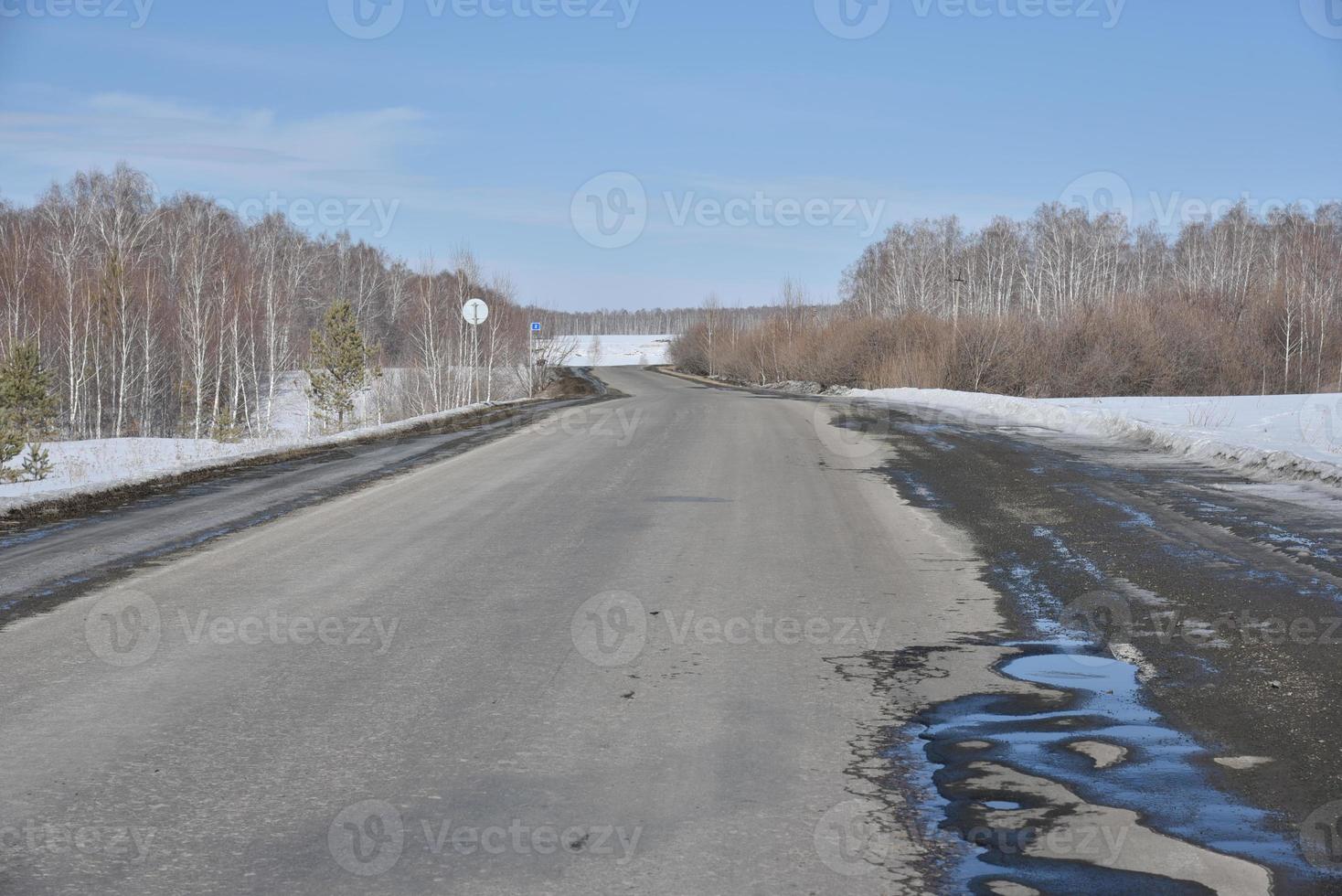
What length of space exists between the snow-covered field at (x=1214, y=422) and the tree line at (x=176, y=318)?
2655cm

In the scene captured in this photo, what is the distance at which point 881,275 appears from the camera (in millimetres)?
100688

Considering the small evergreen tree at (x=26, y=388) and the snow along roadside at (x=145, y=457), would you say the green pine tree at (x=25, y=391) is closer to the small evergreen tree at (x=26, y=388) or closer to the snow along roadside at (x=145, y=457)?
the small evergreen tree at (x=26, y=388)

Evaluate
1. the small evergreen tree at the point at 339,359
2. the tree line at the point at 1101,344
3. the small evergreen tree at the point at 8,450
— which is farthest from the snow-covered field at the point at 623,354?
the small evergreen tree at the point at 8,450

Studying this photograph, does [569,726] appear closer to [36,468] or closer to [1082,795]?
[1082,795]

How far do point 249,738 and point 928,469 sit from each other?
10.8m

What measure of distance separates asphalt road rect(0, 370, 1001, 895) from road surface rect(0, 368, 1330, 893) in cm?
2

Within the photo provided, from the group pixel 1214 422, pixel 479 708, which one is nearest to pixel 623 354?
pixel 1214 422

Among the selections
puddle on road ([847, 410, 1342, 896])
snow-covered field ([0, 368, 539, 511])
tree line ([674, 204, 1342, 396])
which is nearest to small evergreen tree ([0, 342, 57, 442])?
snow-covered field ([0, 368, 539, 511])

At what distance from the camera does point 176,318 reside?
6950 centimetres

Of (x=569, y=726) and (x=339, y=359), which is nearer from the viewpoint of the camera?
(x=569, y=726)

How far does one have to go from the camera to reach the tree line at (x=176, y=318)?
2213 inches

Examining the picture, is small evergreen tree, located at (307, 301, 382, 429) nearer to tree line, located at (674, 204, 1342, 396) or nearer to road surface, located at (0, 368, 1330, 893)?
tree line, located at (674, 204, 1342, 396)

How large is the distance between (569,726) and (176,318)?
7247 centimetres

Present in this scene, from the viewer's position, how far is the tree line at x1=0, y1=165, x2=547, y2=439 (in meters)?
56.2
